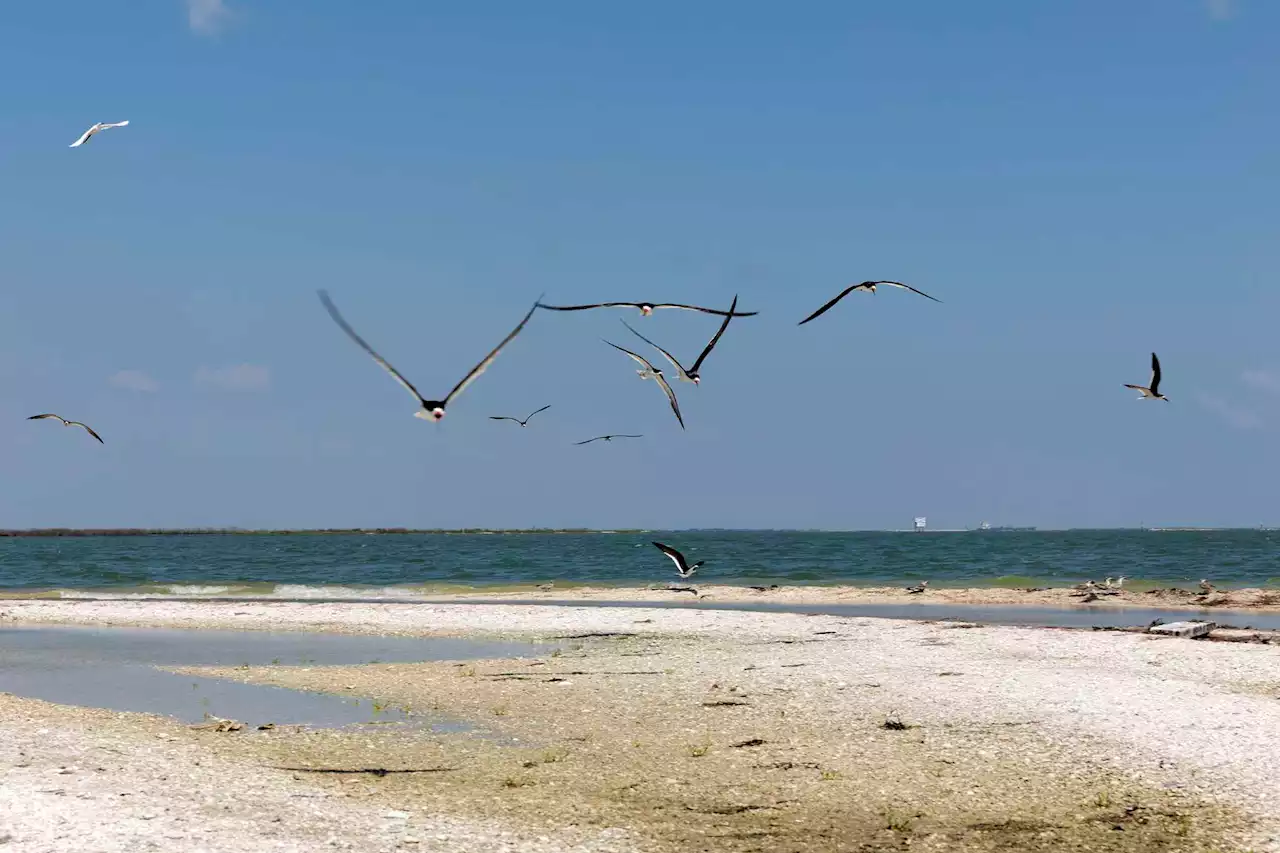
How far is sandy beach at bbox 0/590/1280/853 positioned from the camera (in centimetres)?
1230

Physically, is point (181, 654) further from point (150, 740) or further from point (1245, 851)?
point (1245, 851)

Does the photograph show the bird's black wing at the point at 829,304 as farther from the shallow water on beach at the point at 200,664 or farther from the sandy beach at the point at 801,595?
the sandy beach at the point at 801,595

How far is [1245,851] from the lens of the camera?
38.5 feet

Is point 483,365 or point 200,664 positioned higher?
point 483,365

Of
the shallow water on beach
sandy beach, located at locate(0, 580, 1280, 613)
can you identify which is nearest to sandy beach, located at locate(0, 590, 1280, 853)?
the shallow water on beach

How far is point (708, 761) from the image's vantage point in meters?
16.0

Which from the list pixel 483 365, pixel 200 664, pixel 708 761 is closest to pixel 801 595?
pixel 200 664

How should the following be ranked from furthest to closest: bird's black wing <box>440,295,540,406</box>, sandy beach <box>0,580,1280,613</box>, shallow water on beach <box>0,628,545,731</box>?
1. sandy beach <box>0,580,1280,613</box>
2. shallow water on beach <box>0,628,545,731</box>
3. bird's black wing <box>440,295,540,406</box>

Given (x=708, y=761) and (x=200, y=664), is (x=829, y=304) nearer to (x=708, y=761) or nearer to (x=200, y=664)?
(x=708, y=761)

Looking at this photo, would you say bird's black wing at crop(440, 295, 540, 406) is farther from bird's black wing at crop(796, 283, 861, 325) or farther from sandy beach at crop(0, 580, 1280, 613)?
sandy beach at crop(0, 580, 1280, 613)

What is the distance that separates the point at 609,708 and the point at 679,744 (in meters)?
3.44

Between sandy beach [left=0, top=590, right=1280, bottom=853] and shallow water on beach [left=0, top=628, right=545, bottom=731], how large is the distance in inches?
43.1

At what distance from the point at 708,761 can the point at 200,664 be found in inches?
648

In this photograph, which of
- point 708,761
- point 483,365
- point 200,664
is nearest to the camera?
point 483,365
